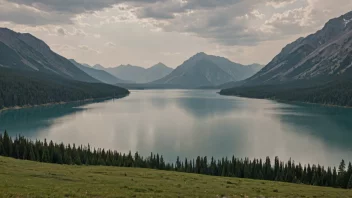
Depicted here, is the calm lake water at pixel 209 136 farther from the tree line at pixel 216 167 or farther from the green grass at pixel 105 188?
the green grass at pixel 105 188

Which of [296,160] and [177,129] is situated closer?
[296,160]

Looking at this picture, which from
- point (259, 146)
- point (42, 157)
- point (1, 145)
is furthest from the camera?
point (259, 146)

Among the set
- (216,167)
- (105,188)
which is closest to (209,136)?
(216,167)

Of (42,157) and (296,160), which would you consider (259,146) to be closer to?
(296,160)

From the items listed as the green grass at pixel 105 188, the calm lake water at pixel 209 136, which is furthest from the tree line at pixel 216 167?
the green grass at pixel 105 188

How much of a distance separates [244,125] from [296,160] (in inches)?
3118

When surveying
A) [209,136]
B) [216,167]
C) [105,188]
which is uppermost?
[105,188]

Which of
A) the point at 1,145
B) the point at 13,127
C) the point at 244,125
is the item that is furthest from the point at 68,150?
the point at 244,125

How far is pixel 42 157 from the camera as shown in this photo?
79.1 metres

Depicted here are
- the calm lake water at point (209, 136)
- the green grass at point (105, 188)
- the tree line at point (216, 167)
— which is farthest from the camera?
the calm lake water at point (209, 136)

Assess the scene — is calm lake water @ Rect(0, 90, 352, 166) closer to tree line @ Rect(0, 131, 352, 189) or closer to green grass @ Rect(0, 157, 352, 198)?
tree line @ Rect(0, 131, 352, 189)

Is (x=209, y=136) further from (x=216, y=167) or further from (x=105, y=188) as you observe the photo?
(x=105, y=188)

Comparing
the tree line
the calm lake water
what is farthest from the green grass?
the calm lake water

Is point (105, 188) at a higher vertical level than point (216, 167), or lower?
higher
